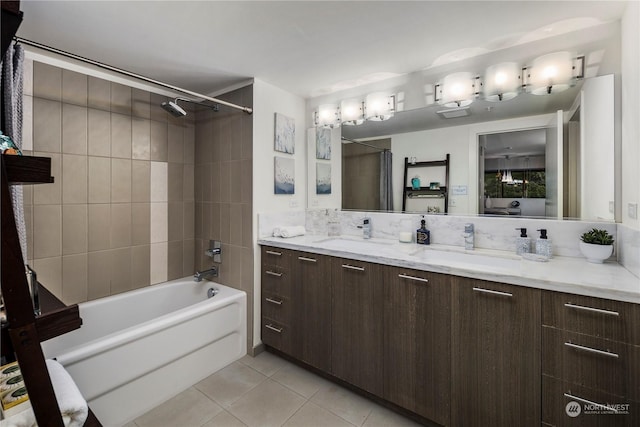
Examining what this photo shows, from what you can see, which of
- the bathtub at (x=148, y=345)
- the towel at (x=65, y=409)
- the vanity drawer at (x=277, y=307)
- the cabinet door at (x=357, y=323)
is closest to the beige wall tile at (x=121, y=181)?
the bathtub at (x=148, y=345)

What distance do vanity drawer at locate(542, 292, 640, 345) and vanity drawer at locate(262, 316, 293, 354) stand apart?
1.64 metres

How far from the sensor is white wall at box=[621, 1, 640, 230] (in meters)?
1.34

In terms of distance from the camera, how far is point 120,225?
240 centimetres

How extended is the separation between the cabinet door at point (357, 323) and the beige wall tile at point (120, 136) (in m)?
1.99

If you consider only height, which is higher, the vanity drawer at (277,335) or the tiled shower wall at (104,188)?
the tiled shower wall at (104,188)

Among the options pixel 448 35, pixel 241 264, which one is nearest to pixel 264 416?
pixel 241 264

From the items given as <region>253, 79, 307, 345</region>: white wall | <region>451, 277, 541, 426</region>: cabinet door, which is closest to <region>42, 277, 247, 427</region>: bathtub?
<region>253, 79, 307, 345</region>: white wall

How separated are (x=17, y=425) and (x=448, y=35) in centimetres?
241

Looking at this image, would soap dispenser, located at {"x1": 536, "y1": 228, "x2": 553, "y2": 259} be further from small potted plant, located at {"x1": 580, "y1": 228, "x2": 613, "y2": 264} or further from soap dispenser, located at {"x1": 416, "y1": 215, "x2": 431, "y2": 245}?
soap dispenser, located at {"x1": 416, "y1": 215, "x2": 431, "y2": 245}

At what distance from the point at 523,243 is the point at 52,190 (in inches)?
126

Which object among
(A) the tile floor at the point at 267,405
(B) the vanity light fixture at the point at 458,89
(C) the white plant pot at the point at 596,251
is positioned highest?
(B) the vanity light fixture at the point at 458,89

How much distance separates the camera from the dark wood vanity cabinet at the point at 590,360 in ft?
3.65

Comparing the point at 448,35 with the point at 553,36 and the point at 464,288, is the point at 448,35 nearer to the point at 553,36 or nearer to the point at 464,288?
the point at 553,36

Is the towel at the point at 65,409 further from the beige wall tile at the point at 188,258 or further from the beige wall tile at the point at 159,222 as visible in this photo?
the beige wall tile at the point at 188,258
